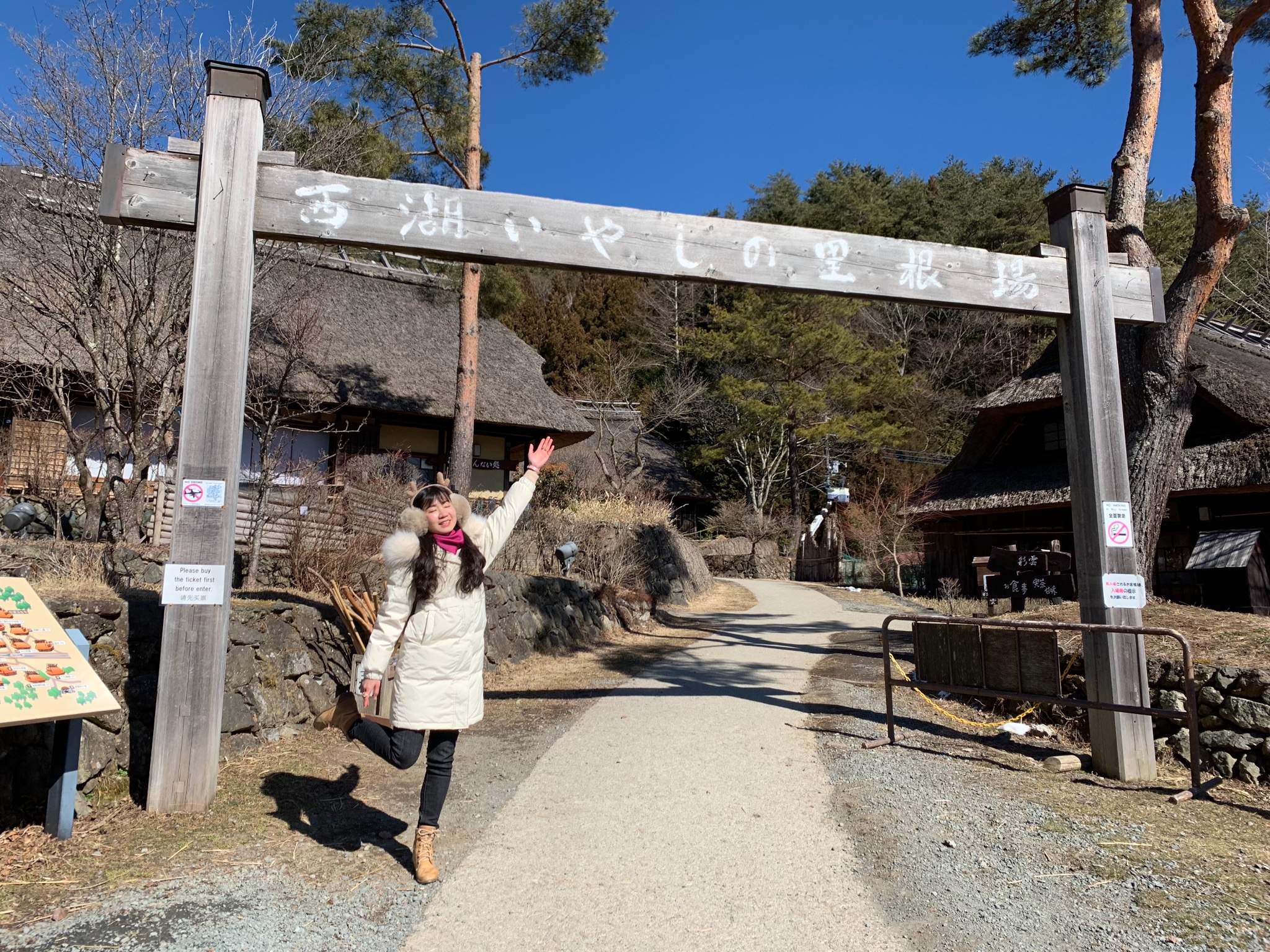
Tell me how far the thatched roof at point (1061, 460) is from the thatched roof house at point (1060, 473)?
0.02 metres

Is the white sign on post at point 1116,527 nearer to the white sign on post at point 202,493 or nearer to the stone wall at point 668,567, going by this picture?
the white sign on post at point 202,493

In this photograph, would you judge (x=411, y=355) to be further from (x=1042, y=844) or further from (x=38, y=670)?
(x=1042, y=844)

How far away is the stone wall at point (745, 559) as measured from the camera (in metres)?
30.1

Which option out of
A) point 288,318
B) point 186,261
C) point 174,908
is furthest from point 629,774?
point 288,318

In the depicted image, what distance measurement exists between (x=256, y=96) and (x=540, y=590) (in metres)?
7.35

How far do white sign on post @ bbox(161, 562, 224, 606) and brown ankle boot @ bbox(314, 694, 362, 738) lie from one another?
0.96m

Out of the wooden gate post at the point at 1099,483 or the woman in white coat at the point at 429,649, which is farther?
the wooden gate post at the point at 1099,483

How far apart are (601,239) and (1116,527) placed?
3979 millimetres

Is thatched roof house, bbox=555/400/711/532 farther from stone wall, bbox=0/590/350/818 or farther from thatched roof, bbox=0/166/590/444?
stone wall, bbox=0/590/350/818

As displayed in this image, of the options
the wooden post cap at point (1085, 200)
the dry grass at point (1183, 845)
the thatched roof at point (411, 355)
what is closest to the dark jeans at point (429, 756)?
the dry grass at point (1183, 845)

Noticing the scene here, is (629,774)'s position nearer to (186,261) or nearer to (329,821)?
(329,821)

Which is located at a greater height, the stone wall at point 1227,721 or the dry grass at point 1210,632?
the dry grass at point 1210,632

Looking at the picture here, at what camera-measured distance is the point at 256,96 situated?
4656mm

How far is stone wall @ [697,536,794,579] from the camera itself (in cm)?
3014
